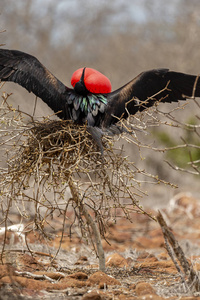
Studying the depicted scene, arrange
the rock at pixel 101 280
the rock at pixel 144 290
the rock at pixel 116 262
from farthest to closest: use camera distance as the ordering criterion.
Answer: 1. the rock at pixel 116 262
2. the rock at pixel 101 280
3. the rock at pixel 144 290

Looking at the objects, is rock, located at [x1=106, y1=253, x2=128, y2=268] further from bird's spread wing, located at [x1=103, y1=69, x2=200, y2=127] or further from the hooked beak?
the hooked beak

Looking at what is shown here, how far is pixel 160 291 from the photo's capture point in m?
2.54

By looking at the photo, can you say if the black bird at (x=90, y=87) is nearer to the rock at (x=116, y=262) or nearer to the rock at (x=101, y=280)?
the rock at (x=101, y=280)

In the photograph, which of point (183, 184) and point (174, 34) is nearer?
point (183, 184)

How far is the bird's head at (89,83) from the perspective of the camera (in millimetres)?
2887

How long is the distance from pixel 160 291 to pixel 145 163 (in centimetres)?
670

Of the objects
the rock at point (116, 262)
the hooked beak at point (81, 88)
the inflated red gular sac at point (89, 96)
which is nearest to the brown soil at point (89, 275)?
the rock at point (116, 262)

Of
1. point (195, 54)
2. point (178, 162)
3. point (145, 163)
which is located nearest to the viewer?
point (178, 162)

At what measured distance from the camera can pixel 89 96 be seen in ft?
9.54

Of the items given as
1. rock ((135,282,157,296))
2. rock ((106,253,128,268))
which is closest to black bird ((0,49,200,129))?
rock ((135,282,157,296))

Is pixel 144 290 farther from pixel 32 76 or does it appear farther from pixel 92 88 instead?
pixel 32 76

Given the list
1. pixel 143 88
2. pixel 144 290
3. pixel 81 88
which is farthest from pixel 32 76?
pixel 144 290

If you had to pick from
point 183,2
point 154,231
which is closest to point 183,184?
point 154,231

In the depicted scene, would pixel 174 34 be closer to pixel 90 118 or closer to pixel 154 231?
pixel 154 231
